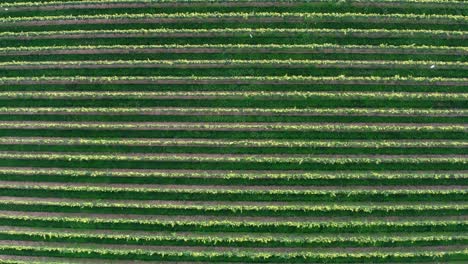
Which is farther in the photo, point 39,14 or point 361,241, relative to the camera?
point 39,14

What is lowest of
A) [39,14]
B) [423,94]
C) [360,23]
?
[423,94]

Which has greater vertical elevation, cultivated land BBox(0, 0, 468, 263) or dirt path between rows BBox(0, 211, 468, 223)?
cultivated land BBox(0, 0, 468, 263)

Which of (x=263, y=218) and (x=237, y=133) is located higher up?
(x=237, y=133)

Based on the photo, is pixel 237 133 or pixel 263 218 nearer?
pixel 263 218

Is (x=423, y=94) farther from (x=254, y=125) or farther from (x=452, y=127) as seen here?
(x=254, y=125)

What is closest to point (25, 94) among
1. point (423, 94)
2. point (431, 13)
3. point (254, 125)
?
point (254, 125)

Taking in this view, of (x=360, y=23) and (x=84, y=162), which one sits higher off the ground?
(x=360, y=23)

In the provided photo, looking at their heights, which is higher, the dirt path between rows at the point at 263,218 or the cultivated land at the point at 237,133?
the cultivated land at the point at 237,133
